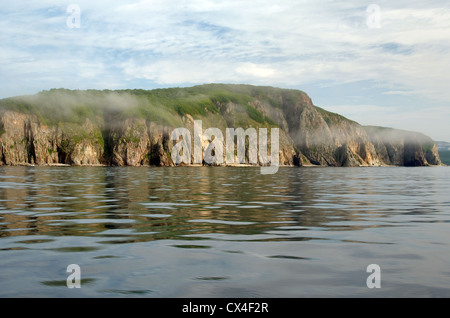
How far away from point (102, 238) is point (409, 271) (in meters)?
10.0

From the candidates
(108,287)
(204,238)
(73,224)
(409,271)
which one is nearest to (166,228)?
(204,238)

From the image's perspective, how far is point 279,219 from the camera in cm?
1980

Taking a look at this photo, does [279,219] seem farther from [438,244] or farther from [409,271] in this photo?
[409,271]
